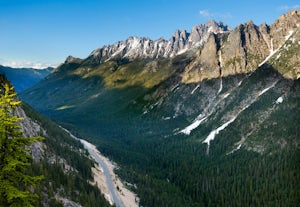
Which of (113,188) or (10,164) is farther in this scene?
(113,188)

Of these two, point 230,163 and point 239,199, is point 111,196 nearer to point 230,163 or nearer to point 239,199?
point 239,199

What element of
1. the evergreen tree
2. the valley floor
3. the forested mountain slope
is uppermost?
the evergreen tree

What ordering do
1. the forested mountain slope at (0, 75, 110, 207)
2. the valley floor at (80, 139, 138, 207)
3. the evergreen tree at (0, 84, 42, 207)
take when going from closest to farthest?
1. the evergreen tree at (0, 84, 42, 207)
2. the forested mountain slope at (0, 75, 110, 207)
3. the valley floor at (80, 139, 138, 207)

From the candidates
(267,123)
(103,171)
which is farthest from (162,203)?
(267,123)

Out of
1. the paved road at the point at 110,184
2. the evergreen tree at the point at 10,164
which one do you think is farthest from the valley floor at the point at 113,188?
the evergreen tree at the point at 10,164

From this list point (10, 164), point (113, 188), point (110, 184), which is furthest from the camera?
point (110, 184)

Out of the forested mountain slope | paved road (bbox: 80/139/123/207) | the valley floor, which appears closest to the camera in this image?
the forested mountain slope

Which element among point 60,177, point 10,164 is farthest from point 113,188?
point 10,164

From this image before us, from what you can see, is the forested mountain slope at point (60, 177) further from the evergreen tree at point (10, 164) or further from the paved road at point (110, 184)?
the evergreen tree at point (10, 164)

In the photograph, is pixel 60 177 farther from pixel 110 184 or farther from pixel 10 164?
pixel 10 164

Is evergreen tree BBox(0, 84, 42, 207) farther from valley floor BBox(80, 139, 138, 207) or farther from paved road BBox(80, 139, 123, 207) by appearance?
paved road BBox(80, 139, 123, 207)

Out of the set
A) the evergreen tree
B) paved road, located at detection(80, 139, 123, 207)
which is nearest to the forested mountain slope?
paved road, located at detection(80, 139, 123, 207)
